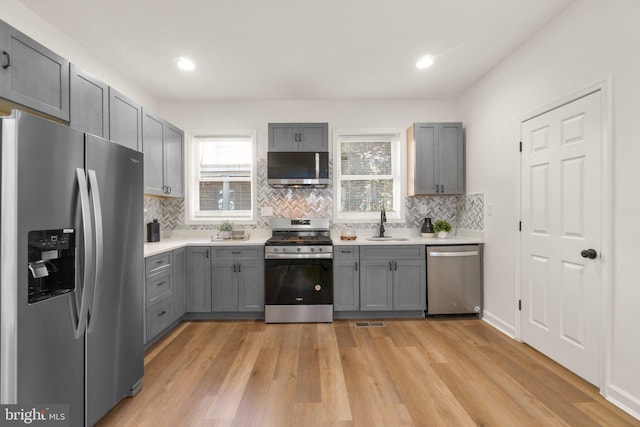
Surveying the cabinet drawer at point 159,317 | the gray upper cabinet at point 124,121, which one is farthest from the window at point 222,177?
the cabinet drawer at point 159,317

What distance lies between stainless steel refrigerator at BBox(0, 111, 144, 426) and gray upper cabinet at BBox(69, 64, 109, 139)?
2.15 feet

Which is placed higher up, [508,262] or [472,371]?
[508,262]

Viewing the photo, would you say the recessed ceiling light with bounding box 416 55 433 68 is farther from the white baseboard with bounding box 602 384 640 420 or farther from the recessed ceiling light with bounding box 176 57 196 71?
the white baseboard with bounding box 602 384 640 420

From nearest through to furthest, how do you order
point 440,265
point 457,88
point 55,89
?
point 55,89, point 440,265, point 457,88

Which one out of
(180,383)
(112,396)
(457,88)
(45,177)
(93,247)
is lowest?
(180,383)

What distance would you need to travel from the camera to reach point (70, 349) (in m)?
1.48

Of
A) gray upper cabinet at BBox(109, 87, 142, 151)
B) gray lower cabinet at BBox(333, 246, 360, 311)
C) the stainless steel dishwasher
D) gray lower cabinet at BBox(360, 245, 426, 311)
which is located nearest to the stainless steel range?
gray lower cabinet at BBox(333, 246, 360, 311)

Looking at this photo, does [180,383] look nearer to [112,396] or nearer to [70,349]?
[112,396]

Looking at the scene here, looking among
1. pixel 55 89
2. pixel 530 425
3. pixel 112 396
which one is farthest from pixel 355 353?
pixel 55 89

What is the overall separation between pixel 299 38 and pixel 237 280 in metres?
2.54

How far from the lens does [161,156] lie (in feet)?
11.1

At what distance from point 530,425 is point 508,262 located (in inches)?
63.6

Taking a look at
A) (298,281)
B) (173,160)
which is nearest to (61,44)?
(173,160)

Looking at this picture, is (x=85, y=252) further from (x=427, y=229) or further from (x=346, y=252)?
(x=427, y=229)
